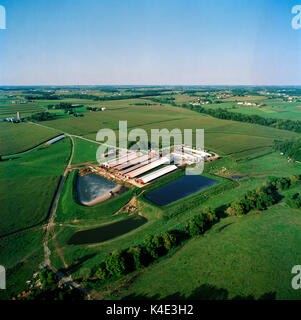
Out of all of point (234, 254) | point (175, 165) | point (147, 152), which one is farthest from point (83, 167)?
point (234, 254)

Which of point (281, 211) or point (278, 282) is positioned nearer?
point (278, 282)

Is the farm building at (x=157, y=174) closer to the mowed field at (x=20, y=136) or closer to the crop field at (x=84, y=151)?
the crop field at (x=84, y=151)

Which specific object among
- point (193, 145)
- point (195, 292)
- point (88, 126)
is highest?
point (88, 126)

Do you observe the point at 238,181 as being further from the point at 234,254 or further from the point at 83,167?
the point at 83,167

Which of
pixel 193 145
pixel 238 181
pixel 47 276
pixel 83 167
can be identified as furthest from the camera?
pixel 193 145

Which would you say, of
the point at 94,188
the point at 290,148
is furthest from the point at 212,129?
the point at 94,188

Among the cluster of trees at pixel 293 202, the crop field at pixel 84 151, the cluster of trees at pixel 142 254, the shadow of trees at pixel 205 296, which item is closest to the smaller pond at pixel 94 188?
the crop field at pixel 84 151
